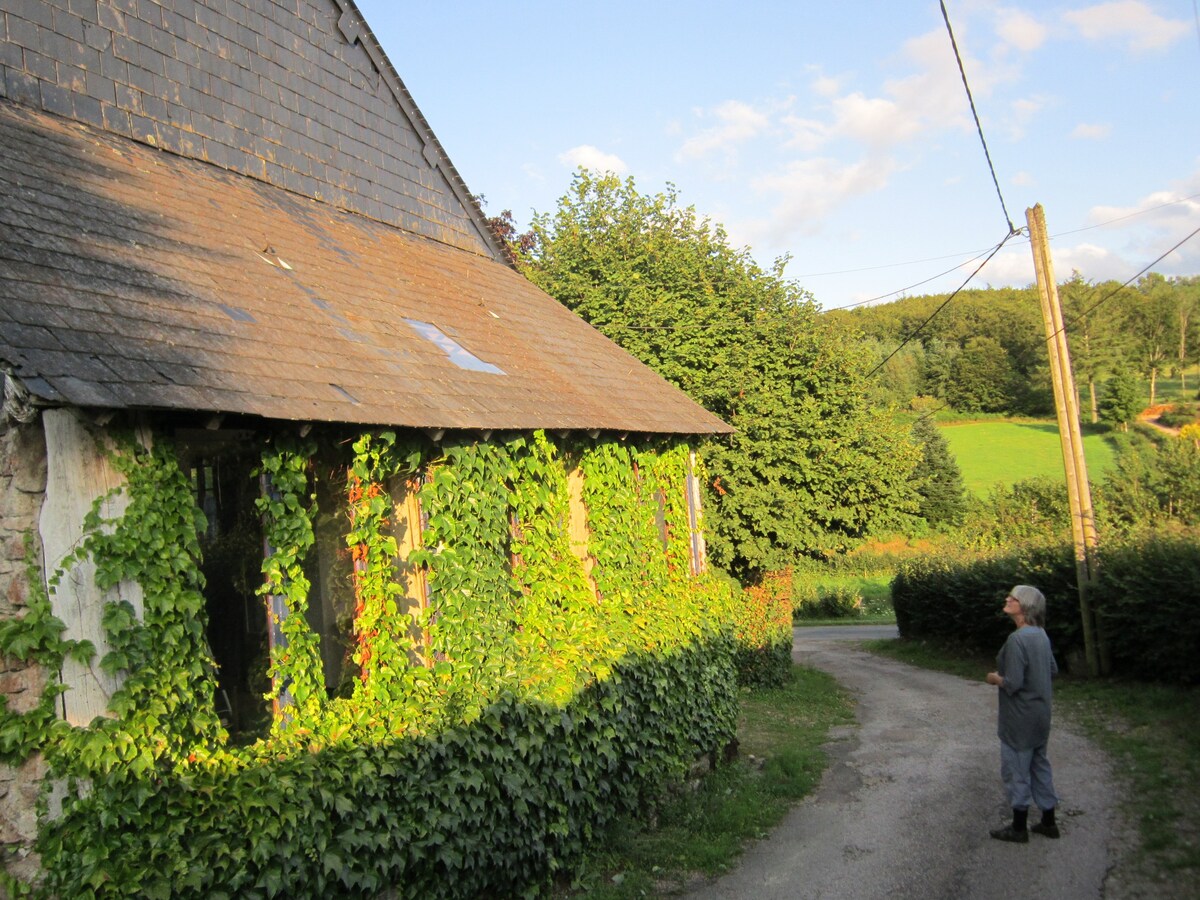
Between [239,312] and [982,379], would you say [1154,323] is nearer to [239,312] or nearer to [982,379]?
[982,379]

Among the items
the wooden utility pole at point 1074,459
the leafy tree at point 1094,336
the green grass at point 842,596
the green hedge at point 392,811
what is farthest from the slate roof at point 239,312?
the leafy tree at point 1094,336

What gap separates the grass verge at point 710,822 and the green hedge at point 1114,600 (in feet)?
17.0

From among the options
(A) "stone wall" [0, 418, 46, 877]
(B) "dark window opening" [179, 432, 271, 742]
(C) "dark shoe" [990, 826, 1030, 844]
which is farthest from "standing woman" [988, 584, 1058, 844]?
(A) "stone wall" [0, 418, 46, 877]

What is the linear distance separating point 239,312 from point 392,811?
11.3 feet

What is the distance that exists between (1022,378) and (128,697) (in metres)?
64.6

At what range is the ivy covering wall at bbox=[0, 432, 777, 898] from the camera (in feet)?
14.3

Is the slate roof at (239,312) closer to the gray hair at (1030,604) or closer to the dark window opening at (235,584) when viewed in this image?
the dark window opening at (235,584)

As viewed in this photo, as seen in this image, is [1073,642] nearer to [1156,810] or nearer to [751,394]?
[1156,810]

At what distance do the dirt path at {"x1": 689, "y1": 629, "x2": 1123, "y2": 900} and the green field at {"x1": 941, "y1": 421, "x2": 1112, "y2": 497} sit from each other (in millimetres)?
34499

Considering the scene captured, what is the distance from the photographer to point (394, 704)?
6004mm

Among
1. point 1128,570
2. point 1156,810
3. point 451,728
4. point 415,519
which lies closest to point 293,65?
point 415,519

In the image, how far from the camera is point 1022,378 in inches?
2419

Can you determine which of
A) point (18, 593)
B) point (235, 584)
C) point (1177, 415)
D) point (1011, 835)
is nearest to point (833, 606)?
point (1177, 415)

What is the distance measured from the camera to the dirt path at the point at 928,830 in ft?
21.1
